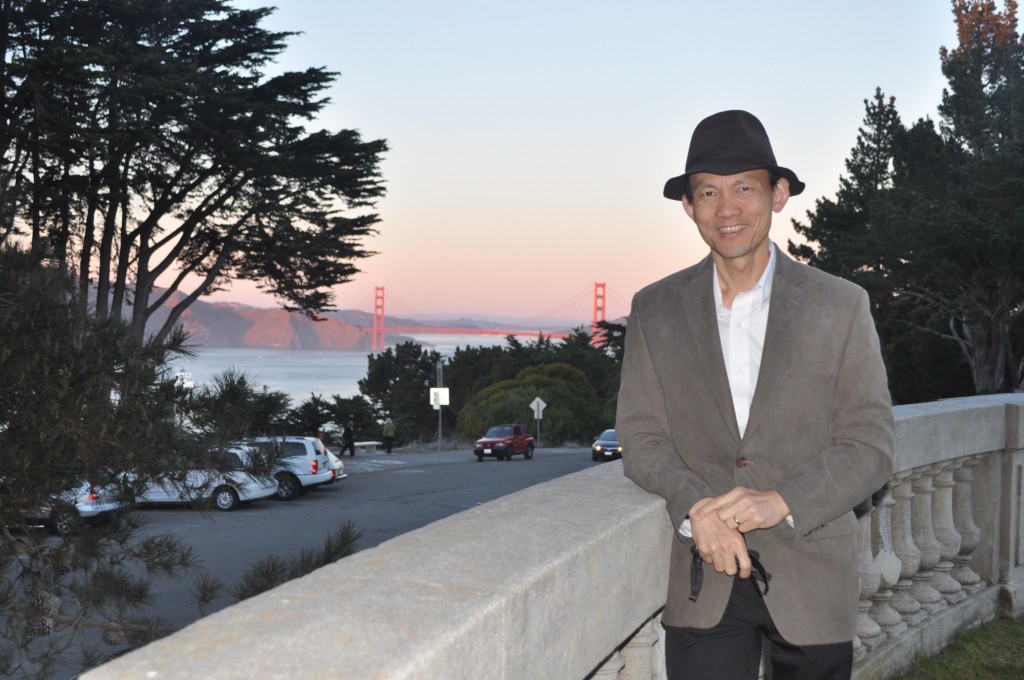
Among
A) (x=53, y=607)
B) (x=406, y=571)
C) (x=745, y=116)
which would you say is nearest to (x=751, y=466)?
(x=745, y=116)

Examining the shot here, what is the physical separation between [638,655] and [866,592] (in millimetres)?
1552

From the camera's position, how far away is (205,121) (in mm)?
25000

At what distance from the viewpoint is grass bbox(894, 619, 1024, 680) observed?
4113 millimetres

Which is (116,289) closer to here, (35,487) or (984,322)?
(35,487)

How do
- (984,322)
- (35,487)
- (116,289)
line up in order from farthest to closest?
(984,322) → (116,289) → (35,487)

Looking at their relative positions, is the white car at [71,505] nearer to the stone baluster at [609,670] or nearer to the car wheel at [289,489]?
the stone baluster at [609,670]

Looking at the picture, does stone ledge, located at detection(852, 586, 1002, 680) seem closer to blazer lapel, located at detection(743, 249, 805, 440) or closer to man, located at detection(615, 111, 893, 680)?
man, located at detection(615, 111, 893, 680)

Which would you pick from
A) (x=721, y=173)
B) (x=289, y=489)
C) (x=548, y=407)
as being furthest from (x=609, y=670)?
(x=548, y=407)

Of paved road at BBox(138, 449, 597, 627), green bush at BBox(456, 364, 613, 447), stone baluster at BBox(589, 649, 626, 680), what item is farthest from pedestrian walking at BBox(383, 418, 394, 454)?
stone baluster at BBox(589, 649, 626, 680)

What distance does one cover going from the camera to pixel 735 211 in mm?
2359

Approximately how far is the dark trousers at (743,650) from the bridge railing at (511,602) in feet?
0.46

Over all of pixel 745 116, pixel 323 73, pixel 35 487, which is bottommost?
pixel 35 487

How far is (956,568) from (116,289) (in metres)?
25.6

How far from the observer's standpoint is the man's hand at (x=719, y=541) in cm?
216
